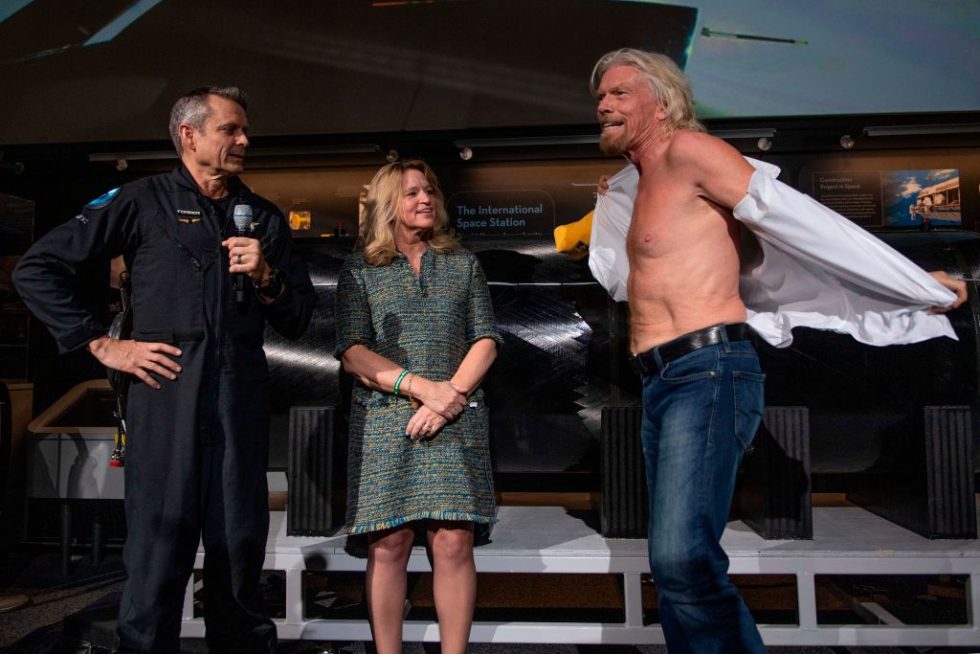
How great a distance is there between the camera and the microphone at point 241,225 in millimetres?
1715

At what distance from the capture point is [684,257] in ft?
5.45

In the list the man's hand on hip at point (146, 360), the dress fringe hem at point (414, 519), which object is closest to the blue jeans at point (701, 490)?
the dress fringe hem at point (414, 519)

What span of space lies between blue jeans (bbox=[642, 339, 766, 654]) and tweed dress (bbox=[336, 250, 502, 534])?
59cm

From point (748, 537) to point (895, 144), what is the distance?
3.04 metres

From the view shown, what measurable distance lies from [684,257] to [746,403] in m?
0.39

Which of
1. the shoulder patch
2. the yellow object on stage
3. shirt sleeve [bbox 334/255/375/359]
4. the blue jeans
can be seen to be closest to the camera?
the blue jeans

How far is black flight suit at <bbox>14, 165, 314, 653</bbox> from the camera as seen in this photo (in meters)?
1.70

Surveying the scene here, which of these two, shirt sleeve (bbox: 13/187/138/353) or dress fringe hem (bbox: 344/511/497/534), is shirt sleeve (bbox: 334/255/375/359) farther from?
shirt sleeve (bbox: 13/187/138/353)

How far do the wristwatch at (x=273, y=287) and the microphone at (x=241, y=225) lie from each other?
75 mm

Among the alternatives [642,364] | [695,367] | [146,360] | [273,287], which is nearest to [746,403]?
[695,367]

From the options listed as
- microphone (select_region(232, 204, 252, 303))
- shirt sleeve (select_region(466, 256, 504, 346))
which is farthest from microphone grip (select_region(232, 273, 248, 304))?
shirt sleeve (select_region(466, 256, 504, 346))

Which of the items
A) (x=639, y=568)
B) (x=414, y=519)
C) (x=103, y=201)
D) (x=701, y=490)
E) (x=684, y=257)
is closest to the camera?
(x=701, y=490)

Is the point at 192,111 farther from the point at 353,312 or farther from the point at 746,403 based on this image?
the point at 746,403

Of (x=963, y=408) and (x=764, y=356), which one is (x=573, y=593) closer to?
(x=764, y=356)
